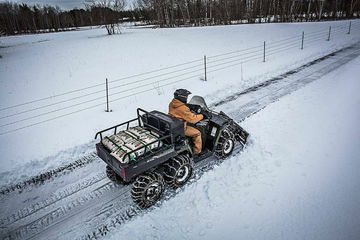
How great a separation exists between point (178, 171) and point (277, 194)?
69.7 inches

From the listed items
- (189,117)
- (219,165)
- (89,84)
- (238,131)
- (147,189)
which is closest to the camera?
(147,189)

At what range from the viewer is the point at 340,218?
11.6ft

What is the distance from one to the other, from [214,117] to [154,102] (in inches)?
159

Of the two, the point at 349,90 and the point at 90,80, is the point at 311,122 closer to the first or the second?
the point at 349,90

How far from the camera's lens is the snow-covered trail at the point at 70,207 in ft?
12.1

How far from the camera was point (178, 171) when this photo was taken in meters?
4.19

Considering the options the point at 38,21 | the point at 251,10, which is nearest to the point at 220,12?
the point at 251,10

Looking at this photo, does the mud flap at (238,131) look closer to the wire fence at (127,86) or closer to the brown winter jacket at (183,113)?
the brown winter jacket at (183,113)

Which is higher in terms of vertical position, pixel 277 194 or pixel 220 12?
pixel 220 12

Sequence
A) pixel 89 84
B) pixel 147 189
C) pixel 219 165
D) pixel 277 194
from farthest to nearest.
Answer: pixel 89 84
pixel 219 165
pixel 277 194
pixel 147 189

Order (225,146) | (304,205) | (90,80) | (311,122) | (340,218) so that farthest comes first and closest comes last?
(90,80) → (311,122) → (225,146) → (304,205) → (340,218)

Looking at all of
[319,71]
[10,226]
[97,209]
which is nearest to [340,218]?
[97,209]

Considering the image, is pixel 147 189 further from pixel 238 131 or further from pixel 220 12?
pixel 220 12

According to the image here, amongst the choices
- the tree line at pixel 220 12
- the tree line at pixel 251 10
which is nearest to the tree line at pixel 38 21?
the tree line at pixel 220 12
